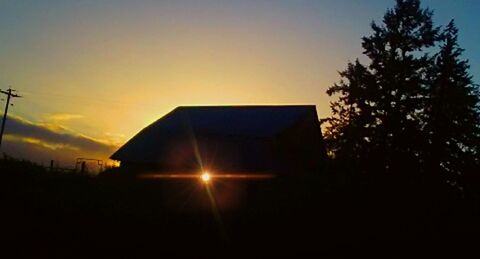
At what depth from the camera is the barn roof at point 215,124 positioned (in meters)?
31.8

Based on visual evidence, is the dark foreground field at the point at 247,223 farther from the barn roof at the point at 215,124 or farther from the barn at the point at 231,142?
the barn roof at the point at 215,124

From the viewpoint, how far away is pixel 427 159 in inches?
1218

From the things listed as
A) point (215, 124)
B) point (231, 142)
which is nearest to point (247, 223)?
point (231, 142)

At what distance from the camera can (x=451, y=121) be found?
3225cm

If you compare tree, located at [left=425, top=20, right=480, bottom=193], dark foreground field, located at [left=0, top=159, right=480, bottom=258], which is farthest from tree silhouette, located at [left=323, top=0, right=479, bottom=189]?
dark foreground field, located at [left=0, top=159, right=480, bottom=258]

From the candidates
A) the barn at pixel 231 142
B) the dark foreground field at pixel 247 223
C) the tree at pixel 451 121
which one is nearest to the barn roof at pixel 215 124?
the barn at pixel 231 142

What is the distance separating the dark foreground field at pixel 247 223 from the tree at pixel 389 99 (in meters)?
13.6

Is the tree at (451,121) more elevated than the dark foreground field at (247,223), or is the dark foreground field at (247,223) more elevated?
the tree at (451,121)

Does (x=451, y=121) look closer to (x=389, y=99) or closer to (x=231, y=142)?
(x=389, y=99)

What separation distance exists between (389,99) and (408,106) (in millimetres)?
1380

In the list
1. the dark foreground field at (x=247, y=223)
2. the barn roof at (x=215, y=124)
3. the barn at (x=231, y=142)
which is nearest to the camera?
the dark foreground field at (x=247, y=223)

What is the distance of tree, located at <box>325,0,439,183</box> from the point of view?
104 ft

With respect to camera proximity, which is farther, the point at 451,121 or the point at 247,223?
the point at 451,121

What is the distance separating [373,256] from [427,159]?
19.3 meters
